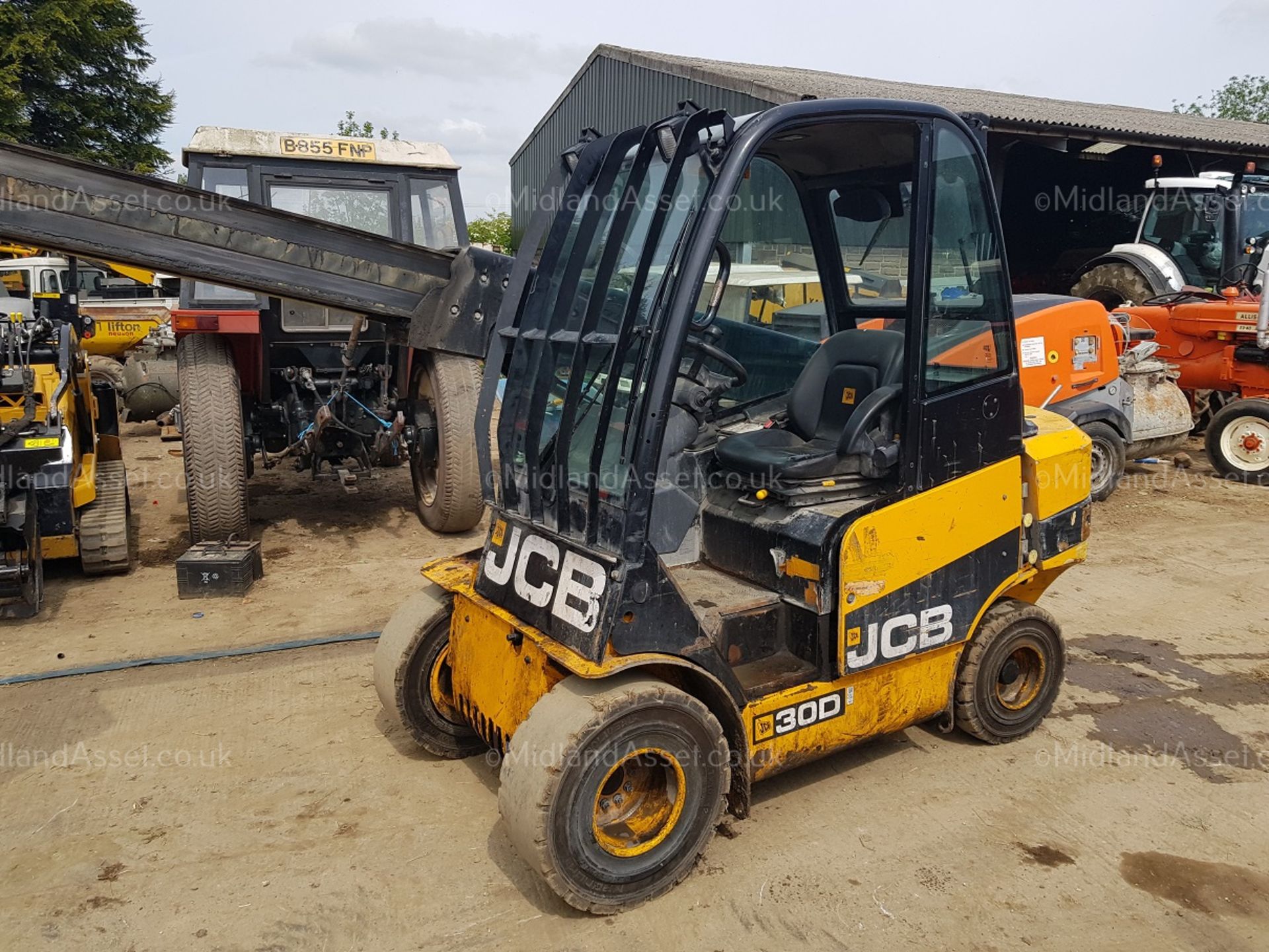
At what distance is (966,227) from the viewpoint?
363 centimetres

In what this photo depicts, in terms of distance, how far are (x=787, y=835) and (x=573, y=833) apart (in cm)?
→ 90

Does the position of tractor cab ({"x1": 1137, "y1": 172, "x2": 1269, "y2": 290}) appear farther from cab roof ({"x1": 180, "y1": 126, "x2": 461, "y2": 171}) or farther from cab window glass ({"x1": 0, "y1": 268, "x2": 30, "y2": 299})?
cab window glass ({"x1": 0, "y1": 268, "x2": 30, "y2": 299})

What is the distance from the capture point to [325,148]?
24.1ft

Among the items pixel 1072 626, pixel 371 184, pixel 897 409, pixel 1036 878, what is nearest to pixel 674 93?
pixel 371 184

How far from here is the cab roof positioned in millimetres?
7172

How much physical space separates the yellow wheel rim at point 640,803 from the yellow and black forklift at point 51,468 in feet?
12.9

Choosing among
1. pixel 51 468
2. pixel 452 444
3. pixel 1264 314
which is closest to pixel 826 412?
pixel 452 444

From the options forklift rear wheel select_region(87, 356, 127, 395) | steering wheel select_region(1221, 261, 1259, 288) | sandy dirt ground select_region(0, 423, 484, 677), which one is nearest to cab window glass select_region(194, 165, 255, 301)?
sandy dirt ground select_region(0, 423, 484, 677)

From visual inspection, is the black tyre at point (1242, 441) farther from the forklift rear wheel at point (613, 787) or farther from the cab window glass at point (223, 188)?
the cab window glass at point (223, 188)

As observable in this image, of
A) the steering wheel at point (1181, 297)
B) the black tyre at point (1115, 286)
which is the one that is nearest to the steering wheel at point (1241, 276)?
the steering wheel at point (1181, 297)

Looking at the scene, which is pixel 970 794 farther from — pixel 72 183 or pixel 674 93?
pixel 674 93

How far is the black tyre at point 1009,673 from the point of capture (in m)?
4.00

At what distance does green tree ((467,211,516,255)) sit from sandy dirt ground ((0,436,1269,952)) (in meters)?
19.2

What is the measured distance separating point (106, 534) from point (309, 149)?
3.04 m
